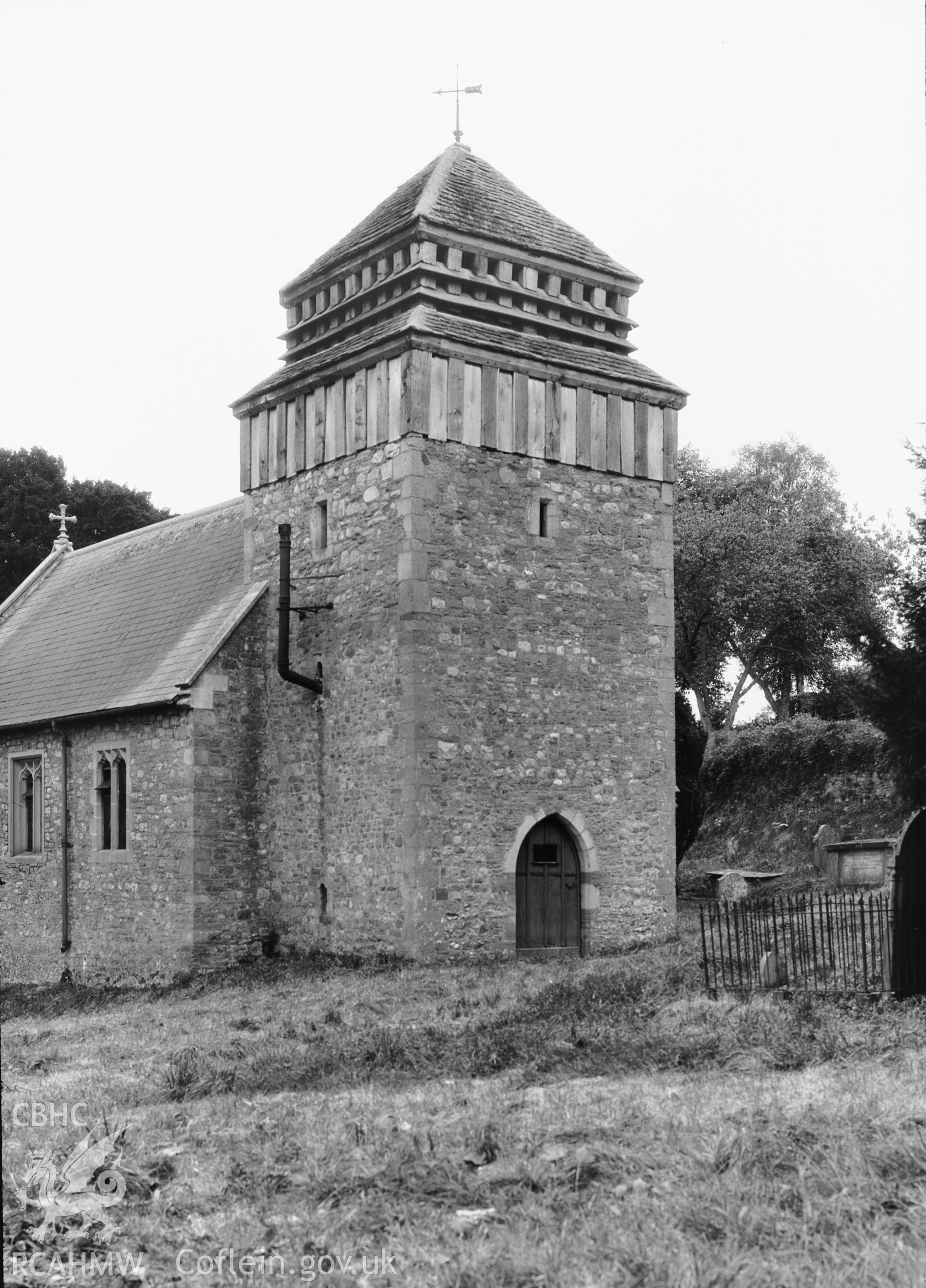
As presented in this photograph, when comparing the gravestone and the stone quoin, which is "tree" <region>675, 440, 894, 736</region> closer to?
the gravestone

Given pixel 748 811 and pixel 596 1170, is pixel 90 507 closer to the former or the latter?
pixel 748 811

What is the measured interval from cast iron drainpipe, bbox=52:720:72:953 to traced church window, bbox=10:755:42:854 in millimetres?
915

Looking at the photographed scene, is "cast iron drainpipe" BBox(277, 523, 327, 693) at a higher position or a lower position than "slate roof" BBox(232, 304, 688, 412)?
lower

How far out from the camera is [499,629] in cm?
1997

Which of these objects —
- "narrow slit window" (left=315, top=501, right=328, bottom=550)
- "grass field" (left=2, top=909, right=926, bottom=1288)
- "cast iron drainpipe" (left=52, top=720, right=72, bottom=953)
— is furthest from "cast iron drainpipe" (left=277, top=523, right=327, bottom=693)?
"grass field" (left=2, top=909, right=926, bottom=1288)

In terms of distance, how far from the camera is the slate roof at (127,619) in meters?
22.2

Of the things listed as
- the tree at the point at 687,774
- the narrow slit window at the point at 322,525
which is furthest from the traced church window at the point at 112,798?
the tree at the point at 687,774

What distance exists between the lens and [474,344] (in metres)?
20.0

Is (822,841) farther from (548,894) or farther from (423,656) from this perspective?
(423,656)

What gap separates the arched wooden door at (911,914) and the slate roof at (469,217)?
36.0 feet

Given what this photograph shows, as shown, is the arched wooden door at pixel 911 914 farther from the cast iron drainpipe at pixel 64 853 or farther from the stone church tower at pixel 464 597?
the cast iron drainpipe at pixel 64 853

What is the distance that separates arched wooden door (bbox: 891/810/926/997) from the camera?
13.9m

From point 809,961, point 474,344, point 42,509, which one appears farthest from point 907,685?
point 42,509

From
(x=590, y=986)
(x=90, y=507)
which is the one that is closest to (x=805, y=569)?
(x=90, y=507)
